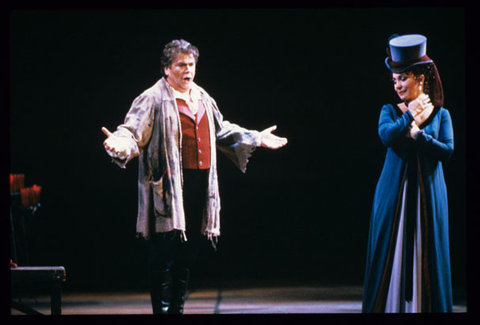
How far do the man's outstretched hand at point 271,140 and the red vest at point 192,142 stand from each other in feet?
1.13

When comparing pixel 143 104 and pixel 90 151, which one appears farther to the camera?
pixel 90 151

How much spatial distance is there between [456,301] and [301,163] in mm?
1326

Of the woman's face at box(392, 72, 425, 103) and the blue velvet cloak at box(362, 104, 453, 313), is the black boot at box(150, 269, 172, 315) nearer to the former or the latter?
the blue velvet cloak at box(362, 104, 453, 313)

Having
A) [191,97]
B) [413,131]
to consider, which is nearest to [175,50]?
[191,97]

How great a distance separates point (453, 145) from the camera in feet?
13.1

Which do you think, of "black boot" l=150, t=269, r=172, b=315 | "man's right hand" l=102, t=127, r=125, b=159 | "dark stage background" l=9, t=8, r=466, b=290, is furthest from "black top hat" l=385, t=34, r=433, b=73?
"black boot" l=150, t=269, r=172, b=315

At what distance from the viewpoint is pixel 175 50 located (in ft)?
13.0

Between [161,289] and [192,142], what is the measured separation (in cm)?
84

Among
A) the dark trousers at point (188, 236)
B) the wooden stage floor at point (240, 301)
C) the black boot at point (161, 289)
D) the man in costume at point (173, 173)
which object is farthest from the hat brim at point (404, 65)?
the black boot at point (161, 289)

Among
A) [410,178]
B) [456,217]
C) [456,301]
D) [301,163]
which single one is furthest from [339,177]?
[456,301]

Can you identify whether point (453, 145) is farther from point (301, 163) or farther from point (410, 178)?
point (301, 163)

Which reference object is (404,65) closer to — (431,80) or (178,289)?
(431,80)

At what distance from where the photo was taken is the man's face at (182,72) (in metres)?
3.93

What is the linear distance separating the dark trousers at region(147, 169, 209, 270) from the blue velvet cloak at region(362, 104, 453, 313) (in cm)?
99
